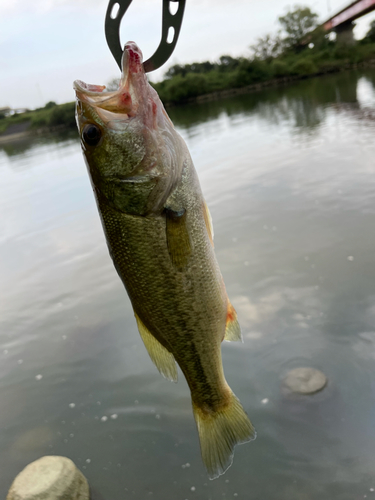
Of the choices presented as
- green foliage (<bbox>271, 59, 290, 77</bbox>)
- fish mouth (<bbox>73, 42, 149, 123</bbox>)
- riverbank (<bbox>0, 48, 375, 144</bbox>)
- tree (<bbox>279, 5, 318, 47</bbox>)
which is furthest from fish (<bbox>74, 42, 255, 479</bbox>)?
tree (<bbox>279, 5, 318, 47</bbox>)

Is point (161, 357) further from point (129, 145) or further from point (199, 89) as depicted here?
point (199, 89)

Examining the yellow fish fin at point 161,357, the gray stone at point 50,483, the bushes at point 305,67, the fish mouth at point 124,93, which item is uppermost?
the bushes at point 305,67

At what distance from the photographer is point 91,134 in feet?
5.91

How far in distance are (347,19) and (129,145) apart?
8093 centimetres

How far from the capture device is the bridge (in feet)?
187

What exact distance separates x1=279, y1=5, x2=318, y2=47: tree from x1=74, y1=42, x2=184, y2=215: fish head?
10507 centimetres

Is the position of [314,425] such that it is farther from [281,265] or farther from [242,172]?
[242,172]

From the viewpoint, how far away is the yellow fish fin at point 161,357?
7.16 feet

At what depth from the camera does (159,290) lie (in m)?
2.01

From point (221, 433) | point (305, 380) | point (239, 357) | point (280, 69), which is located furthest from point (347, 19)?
point (221, 433)

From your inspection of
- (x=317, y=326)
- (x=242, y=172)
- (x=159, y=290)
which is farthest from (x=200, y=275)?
(x=242, y=172)

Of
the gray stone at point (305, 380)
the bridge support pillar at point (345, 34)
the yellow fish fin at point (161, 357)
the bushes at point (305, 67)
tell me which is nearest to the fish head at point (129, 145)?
the yellow fish fin at point (161, 357)

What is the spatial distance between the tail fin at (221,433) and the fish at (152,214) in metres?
0.03

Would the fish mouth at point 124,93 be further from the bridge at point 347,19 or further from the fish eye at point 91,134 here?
the bridge at point 347,19
